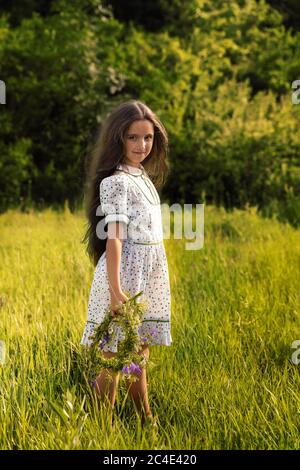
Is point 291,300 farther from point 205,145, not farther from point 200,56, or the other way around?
point 200,56

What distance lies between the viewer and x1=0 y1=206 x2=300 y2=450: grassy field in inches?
116

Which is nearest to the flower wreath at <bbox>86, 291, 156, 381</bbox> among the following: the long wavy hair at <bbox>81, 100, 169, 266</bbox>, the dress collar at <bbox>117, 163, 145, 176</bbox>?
the long wavy hair at <bbox>81, 100, 169, 266</bbox>

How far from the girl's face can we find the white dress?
2.8 inches

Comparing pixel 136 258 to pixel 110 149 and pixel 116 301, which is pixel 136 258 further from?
pixel 110 149

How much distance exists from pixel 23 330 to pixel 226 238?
3.40 metres

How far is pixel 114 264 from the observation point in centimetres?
297

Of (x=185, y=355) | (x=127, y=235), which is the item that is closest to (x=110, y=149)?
(x=127, y=235)

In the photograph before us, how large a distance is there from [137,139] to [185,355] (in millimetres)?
1255

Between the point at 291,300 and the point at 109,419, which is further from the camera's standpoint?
the point at 291,300

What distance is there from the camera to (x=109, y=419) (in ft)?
9.75

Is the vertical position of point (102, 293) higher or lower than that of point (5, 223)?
lower

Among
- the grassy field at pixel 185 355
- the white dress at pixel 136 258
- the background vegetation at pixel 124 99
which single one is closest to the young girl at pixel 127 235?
the white dress at pixel 136 258
